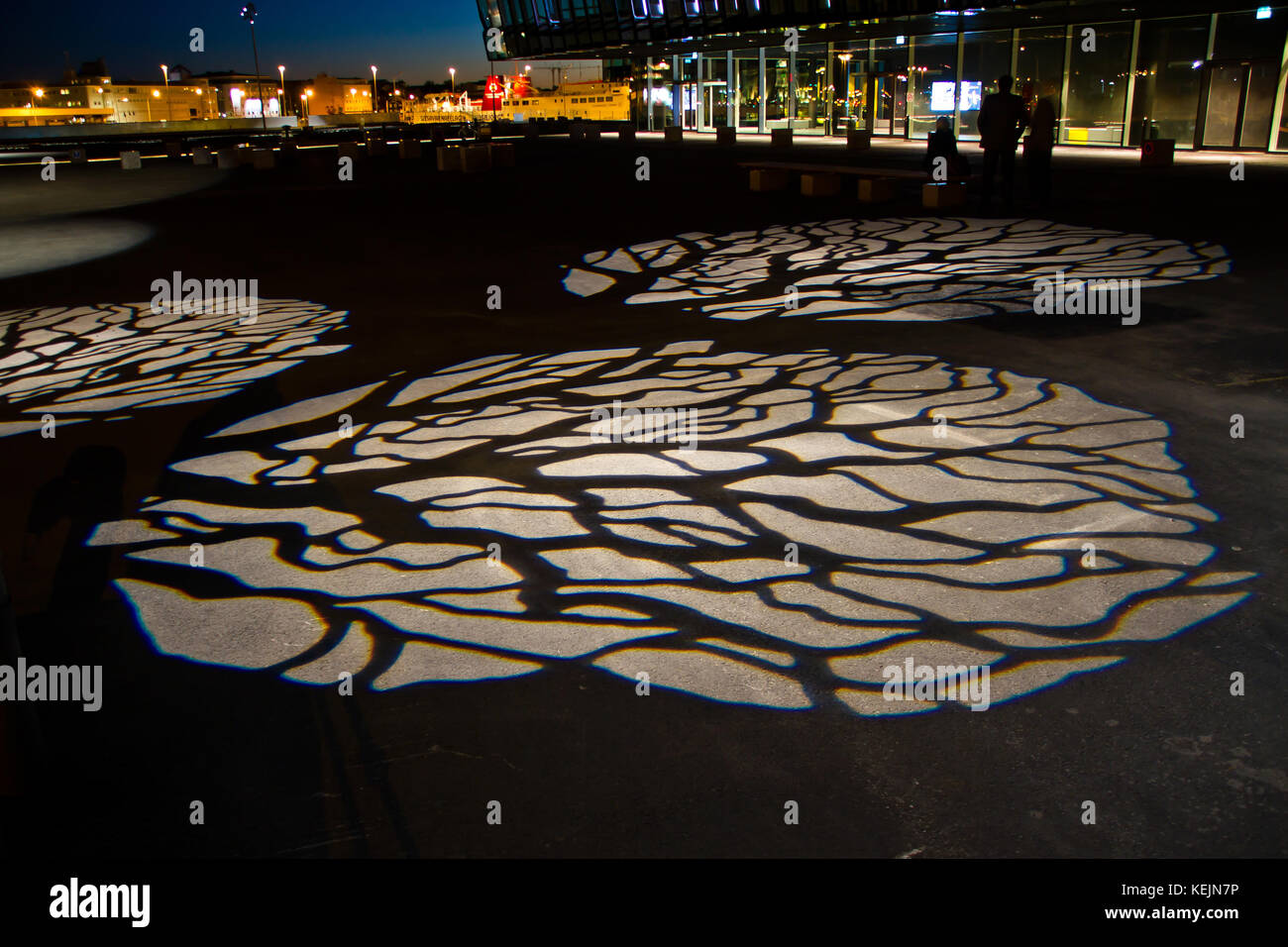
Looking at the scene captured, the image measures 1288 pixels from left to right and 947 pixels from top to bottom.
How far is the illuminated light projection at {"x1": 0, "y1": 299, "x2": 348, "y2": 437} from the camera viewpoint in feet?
28.3

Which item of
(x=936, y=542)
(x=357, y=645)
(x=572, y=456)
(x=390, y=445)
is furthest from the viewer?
(x=390, y=445)

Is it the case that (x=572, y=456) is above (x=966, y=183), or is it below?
below

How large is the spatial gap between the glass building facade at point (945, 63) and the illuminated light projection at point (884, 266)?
13.2m

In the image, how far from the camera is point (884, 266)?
1276 centimetres

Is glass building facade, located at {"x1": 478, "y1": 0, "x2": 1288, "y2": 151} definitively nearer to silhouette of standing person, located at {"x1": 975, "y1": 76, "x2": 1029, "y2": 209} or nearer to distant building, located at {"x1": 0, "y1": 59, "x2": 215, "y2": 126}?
silhouette of standing person, located at {"x1": 975, "y1": 76, "x2": 1029, "y2": 209}

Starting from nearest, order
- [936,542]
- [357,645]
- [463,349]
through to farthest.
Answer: [357,645] < [936,542] < [463,349]

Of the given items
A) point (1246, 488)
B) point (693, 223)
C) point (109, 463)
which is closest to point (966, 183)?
point (693, 223)

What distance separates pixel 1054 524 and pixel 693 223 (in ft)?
43.1

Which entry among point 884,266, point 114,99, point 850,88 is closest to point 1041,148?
point 884,266

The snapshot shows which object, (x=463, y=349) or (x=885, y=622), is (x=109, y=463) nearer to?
(x=463, y=349)

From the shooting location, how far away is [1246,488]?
5422 mm

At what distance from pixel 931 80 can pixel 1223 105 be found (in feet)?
34.7

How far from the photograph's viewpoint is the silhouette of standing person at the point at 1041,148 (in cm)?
1605

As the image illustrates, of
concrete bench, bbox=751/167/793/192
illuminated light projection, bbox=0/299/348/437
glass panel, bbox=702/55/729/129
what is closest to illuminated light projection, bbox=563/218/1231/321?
illuminated light projection, bbox=0/299/348/437
